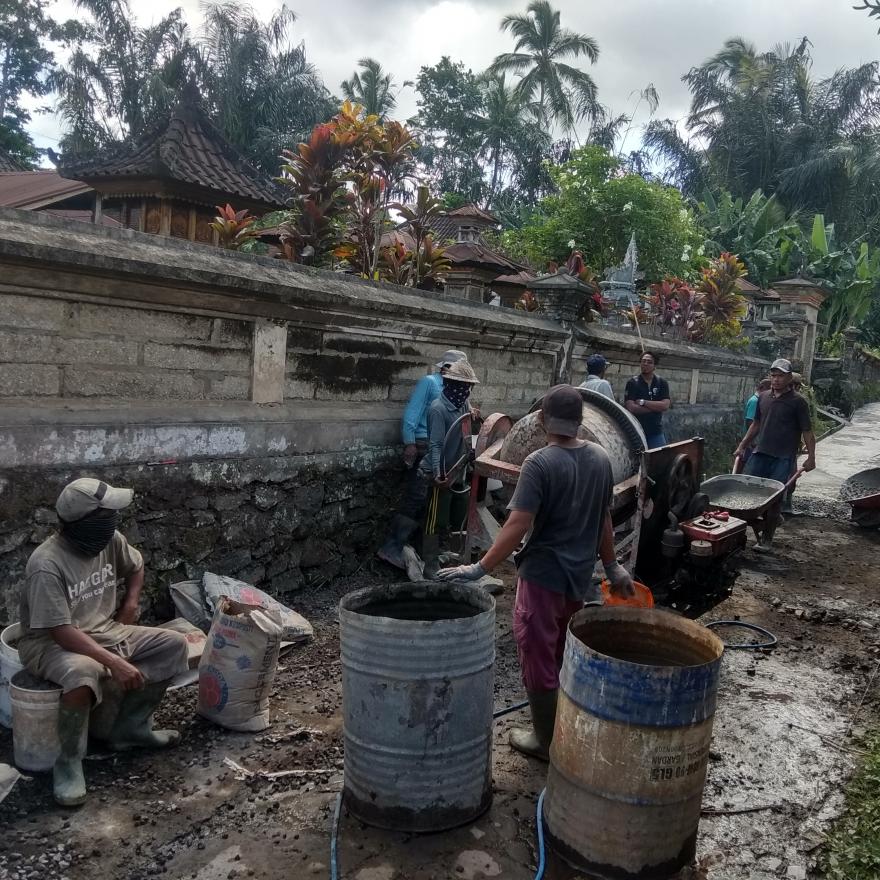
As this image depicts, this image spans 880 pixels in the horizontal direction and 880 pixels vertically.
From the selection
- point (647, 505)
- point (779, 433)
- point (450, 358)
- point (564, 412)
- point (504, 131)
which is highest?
point (504, 131)

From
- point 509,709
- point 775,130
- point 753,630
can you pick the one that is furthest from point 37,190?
point 775,130

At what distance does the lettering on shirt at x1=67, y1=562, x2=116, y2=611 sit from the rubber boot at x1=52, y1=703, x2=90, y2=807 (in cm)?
44

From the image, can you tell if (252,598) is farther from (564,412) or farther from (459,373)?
(564,412)

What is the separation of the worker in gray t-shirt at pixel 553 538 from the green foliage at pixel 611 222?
15.4m

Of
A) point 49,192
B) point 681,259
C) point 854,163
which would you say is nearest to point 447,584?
point 49,192

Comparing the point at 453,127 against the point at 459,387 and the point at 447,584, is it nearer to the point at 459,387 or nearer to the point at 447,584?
the point at 459,387

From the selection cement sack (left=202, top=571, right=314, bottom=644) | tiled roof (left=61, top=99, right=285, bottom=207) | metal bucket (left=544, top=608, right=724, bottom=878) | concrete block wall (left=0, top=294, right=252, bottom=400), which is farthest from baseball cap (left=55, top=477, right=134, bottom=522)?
tiled roof (left=61, top=99, right=285, bottom=207)

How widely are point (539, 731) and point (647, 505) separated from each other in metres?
2.83

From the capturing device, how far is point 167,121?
543 inches

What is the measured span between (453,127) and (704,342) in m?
27.9

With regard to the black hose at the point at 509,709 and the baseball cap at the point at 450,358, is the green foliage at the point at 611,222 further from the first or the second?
the black hose at the point at 509,709

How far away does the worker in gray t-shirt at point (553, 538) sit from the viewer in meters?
3.46

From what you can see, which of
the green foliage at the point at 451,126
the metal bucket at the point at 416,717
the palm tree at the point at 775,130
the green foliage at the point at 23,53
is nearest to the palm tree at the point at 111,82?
the green foliage at the point at 23,53

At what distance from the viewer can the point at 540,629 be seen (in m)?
3.60
